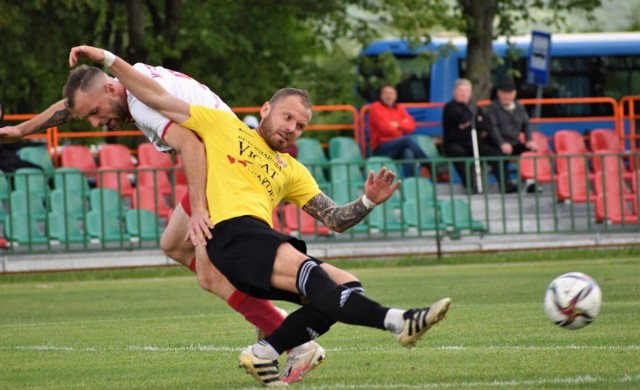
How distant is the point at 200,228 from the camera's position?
25.1 feet

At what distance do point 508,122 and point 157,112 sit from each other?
14741 mm

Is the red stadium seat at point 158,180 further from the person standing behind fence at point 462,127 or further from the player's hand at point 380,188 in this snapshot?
the player's hand at point 380,188

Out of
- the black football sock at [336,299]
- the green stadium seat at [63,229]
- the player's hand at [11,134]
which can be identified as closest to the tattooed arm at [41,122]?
the player's hand at [11,134]

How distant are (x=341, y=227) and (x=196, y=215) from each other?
39.0 inches

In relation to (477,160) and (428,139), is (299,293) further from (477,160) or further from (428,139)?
(428,139)

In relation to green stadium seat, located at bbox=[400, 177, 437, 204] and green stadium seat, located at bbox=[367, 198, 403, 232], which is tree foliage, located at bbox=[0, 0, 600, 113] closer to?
green stadium seat, located at bbox=[400, 177, 437, 204]

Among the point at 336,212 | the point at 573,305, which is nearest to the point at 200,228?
the point at 336,212

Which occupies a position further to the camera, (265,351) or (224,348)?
(224,348)

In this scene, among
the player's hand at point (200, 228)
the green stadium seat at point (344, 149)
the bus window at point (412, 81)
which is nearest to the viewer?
the player's hand at point (200, 228)

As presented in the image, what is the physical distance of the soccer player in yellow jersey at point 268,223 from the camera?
727 cm

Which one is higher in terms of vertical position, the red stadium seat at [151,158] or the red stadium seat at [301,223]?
the red stadium seat at [151,158]

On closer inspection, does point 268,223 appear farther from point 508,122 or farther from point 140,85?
point 508,122

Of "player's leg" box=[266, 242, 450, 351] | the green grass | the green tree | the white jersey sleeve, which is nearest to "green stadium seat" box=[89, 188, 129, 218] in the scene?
the green grass

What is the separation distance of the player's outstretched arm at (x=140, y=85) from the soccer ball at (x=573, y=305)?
2385 mm
